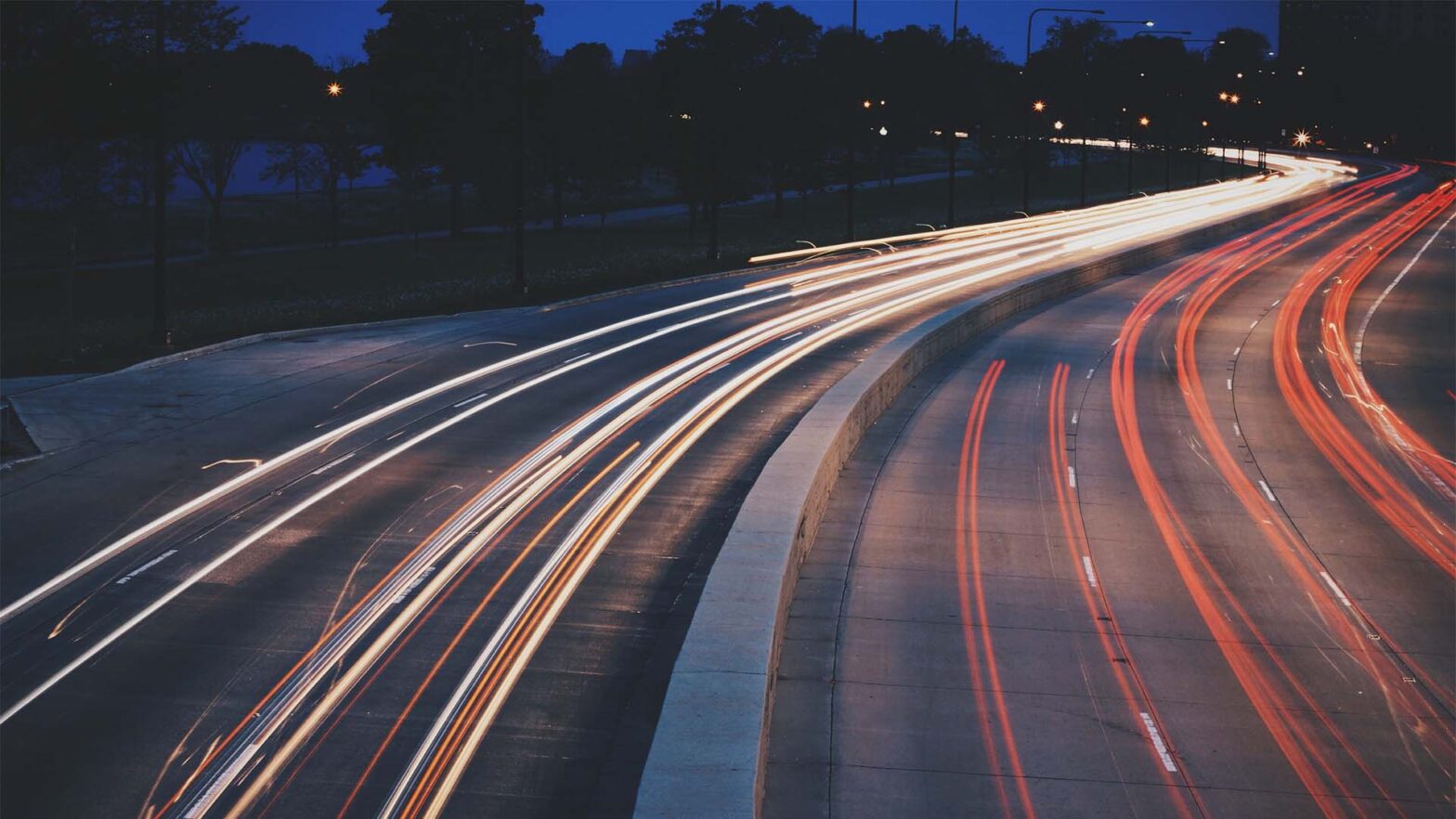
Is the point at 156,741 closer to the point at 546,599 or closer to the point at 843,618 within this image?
the point at 546,599

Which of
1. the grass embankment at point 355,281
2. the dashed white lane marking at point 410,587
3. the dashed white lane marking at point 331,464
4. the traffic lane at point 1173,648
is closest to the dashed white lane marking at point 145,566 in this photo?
the dashed white lane marking at point 410,587

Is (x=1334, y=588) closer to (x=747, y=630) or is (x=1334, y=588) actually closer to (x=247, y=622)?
(x=747, y=630)

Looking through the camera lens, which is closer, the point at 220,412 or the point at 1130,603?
the point at 1130,603

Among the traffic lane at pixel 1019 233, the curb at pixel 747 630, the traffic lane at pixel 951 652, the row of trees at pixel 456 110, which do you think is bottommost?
the traffic lane at pixel 951 652

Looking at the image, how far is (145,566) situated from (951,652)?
8.73 meters

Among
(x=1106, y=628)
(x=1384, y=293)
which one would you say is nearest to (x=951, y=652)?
(x=1106, y=628)

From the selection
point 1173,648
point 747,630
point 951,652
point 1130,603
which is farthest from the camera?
point 1130,603

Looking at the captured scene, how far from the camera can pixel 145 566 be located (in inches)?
594

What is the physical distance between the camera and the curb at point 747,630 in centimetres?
855

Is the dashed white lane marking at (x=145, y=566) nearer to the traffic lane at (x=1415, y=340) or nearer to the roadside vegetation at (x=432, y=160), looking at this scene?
the roadside vegetation at (x=432, y=160)

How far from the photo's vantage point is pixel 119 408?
23.3m

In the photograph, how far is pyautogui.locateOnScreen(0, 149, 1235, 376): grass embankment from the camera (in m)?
35.6

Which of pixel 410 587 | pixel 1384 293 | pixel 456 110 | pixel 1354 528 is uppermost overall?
pixel 456 110

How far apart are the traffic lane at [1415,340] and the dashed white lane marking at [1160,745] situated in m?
16.2
